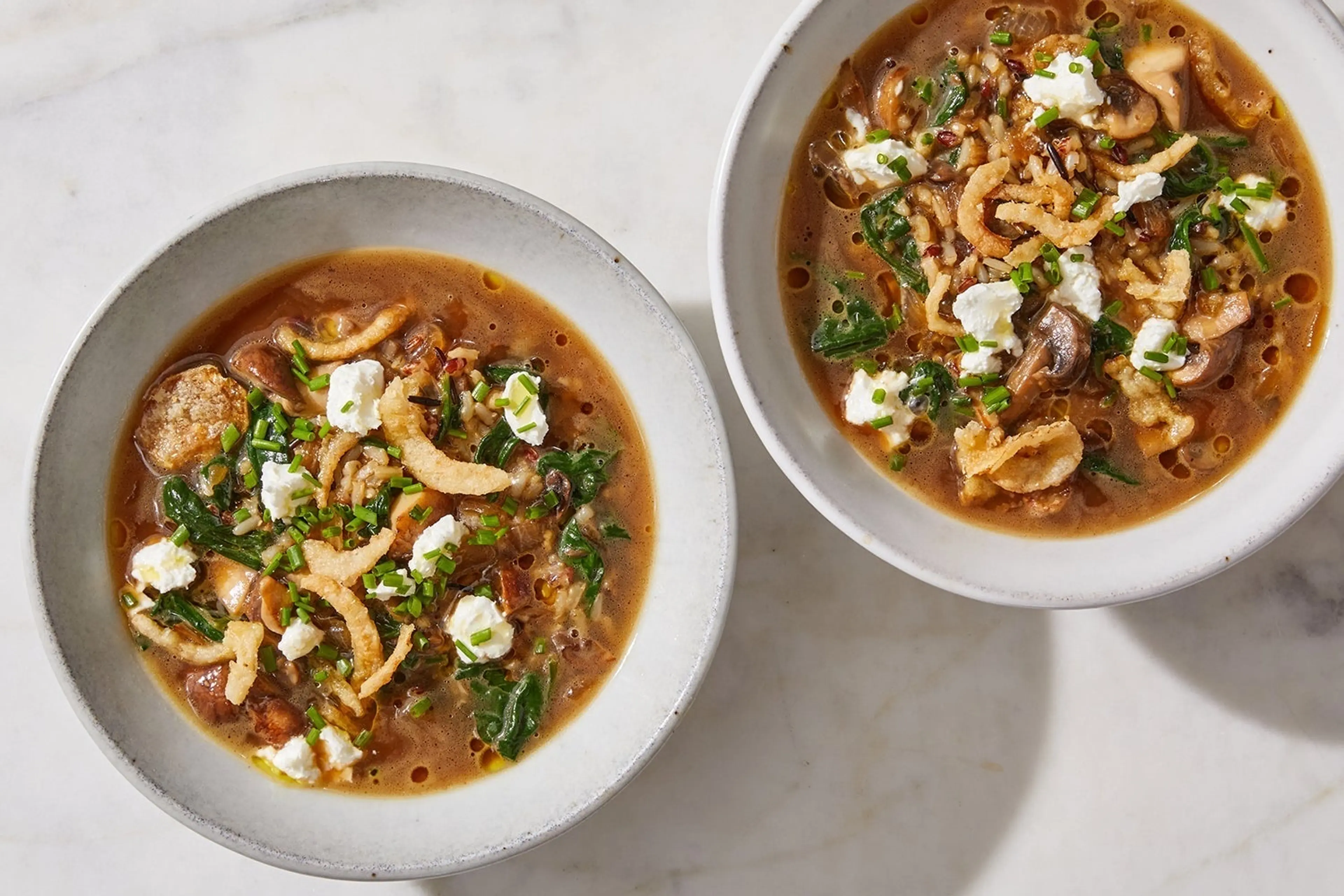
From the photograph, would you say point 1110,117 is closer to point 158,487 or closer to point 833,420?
point 833,420

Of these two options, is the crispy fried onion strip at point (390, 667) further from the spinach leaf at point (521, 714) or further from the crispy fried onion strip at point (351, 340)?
the crispy fried onion strip at point (351, 340)

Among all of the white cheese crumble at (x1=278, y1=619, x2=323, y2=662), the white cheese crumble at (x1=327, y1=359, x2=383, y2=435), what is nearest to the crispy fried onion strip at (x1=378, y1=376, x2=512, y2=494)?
the white cheese crumble at (x1=327, y1=359, x2=383, y2=435)

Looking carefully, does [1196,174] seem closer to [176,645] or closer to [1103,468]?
[1103,468]

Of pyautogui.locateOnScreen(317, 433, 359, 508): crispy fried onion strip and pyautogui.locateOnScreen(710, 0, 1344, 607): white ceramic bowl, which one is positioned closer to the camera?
pyautogui.locateOnScreen(710, 0, 1344, 607): white ceramic bowl

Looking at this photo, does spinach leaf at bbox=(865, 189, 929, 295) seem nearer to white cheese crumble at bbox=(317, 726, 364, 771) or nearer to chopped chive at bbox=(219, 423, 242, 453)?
chopped chive at bbox=(219, 423, 242, 453)

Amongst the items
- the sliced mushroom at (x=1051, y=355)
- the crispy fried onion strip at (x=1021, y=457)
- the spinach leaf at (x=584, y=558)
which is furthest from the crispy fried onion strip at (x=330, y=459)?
the sliced mushroom at (x=1051, y=355)

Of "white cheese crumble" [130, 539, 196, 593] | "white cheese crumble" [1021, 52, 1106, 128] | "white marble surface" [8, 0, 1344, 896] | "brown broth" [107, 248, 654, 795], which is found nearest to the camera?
"white cheese crumble" [1021, 52, 1106, 128]

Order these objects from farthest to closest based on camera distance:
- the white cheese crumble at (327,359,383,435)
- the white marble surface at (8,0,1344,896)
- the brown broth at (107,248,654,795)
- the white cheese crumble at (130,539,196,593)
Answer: the white marble surface at (8,0,1344,896) < the brown broth at (107,248,654,795) < the white cheese crumble at (130,539,196,593) < the white cheese crumble at (327,359,383,435)

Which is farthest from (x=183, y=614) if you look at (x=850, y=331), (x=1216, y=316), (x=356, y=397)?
(x=1216, y=316)
